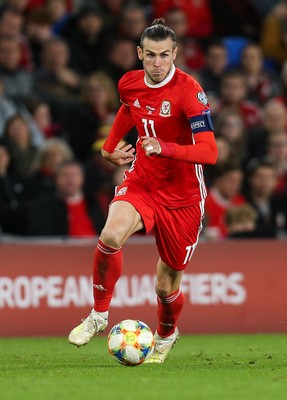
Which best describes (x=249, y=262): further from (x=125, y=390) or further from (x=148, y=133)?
(x=125, y=390)

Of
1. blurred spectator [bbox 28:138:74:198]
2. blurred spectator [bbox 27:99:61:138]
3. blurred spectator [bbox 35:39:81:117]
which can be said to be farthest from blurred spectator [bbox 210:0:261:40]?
blurred spectator [bbox 28:138:74:198]

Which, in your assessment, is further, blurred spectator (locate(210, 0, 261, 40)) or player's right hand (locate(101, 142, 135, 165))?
blurred spectator (locate(210, 0, 261, 40))

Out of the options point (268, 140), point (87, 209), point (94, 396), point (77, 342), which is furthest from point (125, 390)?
point (268, 140)

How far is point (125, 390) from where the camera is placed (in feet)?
23.6

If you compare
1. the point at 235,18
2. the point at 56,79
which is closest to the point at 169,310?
the point at 56,79

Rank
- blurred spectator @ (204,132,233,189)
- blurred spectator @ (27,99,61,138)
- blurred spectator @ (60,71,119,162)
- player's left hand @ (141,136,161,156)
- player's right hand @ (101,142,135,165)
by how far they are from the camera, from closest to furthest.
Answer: player's left hand @ (141,136,161,156) → player's right hand @ (101,142,135,165) → blurred spectator @ (204,132,233,189) → blurred spectator @ (27,99,61,138) → blurred spectator @ (60,71,119,162)

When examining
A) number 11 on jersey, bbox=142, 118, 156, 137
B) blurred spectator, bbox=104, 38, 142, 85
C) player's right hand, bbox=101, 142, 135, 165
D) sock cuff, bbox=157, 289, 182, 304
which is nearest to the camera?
number 11 on jersey, bbox=142, 118, 156, 137

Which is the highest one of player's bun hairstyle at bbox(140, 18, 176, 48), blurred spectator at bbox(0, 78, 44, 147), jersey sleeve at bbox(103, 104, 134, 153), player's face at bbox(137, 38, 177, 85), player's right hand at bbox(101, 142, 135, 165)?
player's bun hairstyle at bbox(140, 18, 176, 48)

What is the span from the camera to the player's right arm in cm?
927

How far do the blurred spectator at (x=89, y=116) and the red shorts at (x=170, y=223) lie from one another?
5.96m

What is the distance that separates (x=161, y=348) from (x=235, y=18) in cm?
957

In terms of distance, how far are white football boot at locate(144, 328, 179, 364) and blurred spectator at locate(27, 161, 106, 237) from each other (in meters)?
3.83

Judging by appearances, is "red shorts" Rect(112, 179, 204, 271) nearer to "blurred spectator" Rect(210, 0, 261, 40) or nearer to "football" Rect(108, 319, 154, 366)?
"football" Rect(108, 319, 154, 366)

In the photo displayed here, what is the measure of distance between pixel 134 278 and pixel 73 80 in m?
4.10
